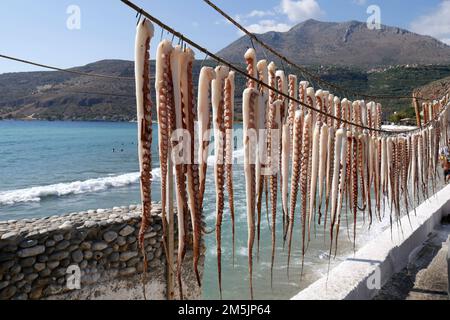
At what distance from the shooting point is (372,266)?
489 centimetres

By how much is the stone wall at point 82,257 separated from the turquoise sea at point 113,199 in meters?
2.40

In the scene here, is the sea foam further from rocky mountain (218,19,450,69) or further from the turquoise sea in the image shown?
rocky mountain (218,19,450,69)

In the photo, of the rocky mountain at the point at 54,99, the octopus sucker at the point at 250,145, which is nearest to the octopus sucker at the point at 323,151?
the octopus sucker at the point at 250,145

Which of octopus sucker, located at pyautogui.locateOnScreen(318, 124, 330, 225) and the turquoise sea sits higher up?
octopus sucker, located at pyautogui.locateOnScreen(318, 124, 330, 225)

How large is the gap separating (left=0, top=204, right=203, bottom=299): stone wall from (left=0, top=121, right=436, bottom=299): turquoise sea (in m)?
2.40

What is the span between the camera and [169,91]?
1.36m

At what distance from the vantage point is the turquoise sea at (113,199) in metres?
11.8

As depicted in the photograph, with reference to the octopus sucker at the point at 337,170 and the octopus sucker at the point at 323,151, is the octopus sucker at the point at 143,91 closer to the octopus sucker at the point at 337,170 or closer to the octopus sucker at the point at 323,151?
the octopus sucker at the point at 323,151

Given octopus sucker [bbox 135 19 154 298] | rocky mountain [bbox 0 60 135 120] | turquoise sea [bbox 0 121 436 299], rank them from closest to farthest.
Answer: octopus sucker [bbox 135 19 154 298], turquoise sea [bbox 0 121 436 299], rocky mountain [bbox 0 60 135 120]

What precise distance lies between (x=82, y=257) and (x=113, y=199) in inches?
870

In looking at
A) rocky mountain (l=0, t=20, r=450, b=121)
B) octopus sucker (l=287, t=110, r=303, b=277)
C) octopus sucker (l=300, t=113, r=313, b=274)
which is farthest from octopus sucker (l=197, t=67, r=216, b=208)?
rocky mountain (l=0, t=20, r=450, b=121)

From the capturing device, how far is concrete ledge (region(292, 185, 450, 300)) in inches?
165

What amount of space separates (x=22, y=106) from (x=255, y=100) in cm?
13209

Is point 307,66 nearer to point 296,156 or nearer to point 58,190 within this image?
point 58,190
